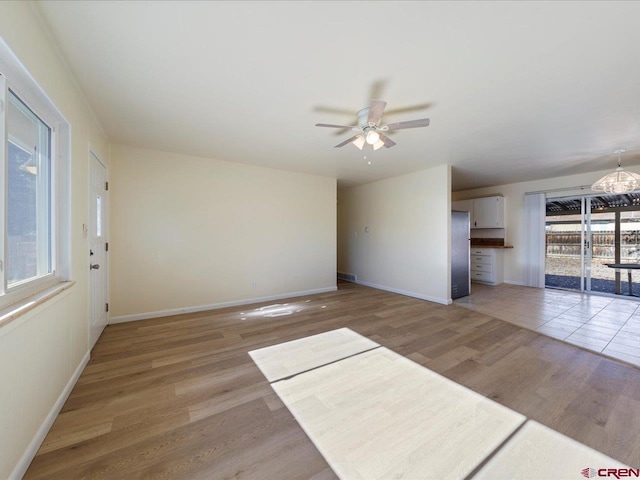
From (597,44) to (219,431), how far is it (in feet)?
12.0

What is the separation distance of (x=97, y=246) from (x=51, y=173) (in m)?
1.42

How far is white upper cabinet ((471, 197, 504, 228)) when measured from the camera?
648cm

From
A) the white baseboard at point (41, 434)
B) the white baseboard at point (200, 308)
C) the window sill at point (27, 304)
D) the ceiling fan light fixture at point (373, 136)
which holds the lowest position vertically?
the white baseboard at point (41, 434)

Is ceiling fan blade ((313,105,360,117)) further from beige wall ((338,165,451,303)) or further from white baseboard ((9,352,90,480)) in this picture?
white baseboard ((9,352,90,480))

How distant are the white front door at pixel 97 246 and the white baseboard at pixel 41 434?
0.77m

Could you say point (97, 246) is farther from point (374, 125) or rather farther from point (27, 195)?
point (374, 125)

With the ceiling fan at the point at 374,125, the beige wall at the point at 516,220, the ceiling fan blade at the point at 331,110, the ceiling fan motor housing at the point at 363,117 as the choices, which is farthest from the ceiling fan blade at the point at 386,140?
the beige wall at the point at 516,220

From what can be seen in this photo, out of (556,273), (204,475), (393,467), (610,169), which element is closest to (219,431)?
(204,475)

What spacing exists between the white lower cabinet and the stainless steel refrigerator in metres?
1.73

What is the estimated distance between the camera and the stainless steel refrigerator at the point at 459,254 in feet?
16.3

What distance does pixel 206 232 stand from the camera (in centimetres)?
430

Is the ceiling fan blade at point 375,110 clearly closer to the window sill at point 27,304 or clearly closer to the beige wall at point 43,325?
the beige wall at point 43,325

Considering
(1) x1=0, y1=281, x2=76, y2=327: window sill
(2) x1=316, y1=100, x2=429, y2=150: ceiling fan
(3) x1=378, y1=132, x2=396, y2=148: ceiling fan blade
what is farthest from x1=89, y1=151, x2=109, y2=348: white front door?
(3) x1=378, y1=132, x2=396, y2=148: ceiling fan blade

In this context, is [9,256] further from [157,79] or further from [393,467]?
[393,467]
